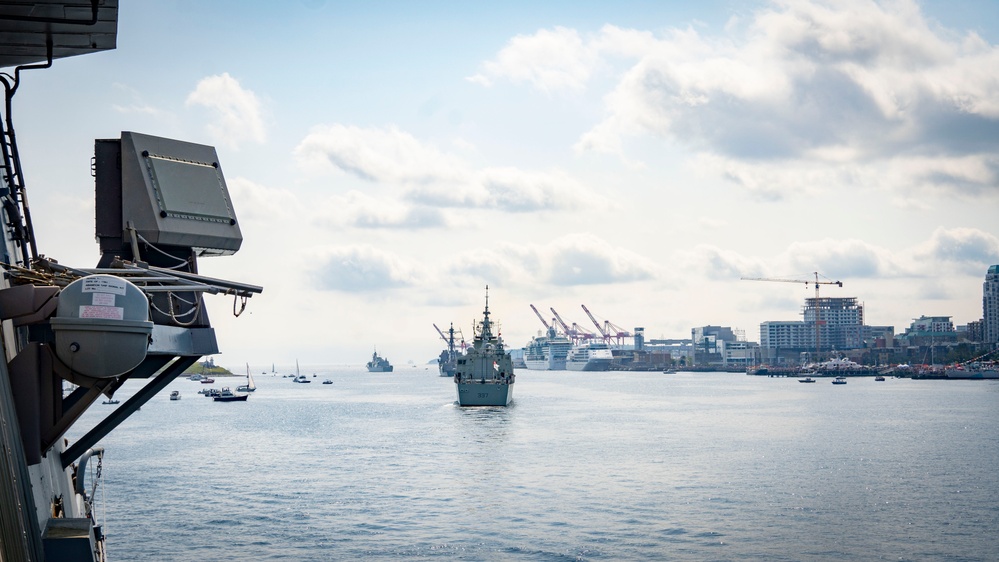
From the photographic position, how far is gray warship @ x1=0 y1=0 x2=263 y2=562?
9766 millimetres

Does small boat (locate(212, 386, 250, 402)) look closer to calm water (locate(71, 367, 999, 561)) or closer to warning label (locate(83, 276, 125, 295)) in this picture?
calm water (locate(71, 367, 999, 561))

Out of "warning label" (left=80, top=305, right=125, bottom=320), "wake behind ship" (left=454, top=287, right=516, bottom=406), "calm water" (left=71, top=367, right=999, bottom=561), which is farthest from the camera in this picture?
"wake behind ship" (left=454, top=287, right=516, bottom=406)

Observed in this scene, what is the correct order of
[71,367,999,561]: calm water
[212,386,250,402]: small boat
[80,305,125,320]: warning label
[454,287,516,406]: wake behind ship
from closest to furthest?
[80,305,125,320]: warning label → [71,367,999,561]: calm water → [454,287,516,406]: wake behind ship → [212,386,250,402]: small boat

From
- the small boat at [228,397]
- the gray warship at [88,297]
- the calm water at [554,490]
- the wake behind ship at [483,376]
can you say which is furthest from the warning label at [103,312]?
the small boat at [228,397]

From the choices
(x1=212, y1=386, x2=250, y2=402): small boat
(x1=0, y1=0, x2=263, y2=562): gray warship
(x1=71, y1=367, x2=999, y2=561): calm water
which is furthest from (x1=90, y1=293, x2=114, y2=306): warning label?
(x1=212, y1=386, x2=250, y2=402): small boat

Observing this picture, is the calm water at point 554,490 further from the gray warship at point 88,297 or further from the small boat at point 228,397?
the small boat at point 228,397

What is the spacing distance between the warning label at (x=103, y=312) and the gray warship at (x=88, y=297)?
0.01 metres

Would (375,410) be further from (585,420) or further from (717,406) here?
(717,406)

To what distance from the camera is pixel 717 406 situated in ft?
397

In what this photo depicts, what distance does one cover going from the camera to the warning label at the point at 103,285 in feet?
32.0

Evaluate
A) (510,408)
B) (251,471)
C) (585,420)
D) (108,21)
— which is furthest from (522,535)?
(510,408)

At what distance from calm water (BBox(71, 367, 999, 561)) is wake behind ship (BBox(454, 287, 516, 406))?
584 inches

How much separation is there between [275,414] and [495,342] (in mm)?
27772

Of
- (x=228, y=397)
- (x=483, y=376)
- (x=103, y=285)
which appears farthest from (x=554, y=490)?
(x=228, y=397)
